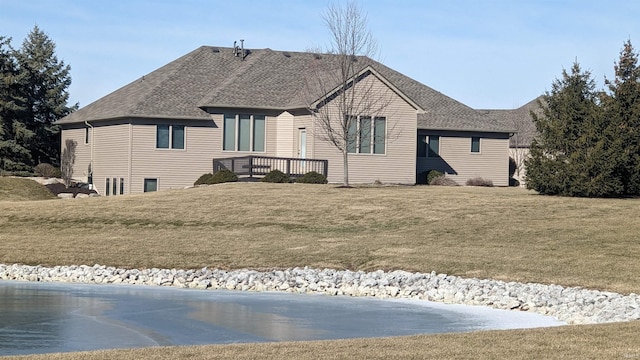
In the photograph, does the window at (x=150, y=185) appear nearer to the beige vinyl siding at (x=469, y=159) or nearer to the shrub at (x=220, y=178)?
the shrub at (x=220, y=178)

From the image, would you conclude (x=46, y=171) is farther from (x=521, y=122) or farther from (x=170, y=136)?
(x=521, y=122)

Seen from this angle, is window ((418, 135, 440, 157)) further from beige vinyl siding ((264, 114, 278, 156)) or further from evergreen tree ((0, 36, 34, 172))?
evergreen tree ((0, 36, 34, 172))

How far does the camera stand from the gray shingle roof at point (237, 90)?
4650 cm

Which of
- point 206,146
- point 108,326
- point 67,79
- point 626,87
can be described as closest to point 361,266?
point 108,326

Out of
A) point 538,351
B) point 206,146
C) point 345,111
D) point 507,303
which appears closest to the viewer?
point 538,351

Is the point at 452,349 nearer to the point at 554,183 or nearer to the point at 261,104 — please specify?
the point at 554,183

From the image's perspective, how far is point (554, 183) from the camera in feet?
114

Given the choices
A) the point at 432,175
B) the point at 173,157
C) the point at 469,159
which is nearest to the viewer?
the point at 173,157

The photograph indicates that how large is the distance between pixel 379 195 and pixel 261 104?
38.2ft

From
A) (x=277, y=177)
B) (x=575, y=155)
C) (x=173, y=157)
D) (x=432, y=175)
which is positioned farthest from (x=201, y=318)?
(x=432, y=175)

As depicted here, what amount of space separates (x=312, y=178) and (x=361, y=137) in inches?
170

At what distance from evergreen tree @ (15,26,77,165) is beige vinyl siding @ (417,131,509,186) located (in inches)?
1020

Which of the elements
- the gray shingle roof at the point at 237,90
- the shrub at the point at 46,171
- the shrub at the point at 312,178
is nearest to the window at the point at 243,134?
the gray shingle roof at the point at 237,90

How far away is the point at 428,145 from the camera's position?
167ft
